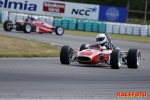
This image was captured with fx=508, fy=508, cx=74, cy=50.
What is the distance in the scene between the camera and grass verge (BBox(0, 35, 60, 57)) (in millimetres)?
20750

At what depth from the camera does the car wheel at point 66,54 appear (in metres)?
16.8

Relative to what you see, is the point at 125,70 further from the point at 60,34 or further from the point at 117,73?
the point at 60,34

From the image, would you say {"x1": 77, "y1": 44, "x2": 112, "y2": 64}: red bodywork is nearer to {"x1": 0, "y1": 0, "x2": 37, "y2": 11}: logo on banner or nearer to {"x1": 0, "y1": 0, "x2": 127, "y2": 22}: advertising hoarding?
{"x1": 0, "y1": 0, "x2": 127, "y2": 22}: advertising hoarding

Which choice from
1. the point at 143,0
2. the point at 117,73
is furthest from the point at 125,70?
the point at 143,0

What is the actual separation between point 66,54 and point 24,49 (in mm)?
6017

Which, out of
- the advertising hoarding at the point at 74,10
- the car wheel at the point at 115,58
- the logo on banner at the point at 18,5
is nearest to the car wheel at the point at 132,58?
the car wheel at the point at 115,58

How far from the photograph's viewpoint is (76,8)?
44438 millimetres

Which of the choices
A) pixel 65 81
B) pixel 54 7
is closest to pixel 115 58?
pixel 65 81

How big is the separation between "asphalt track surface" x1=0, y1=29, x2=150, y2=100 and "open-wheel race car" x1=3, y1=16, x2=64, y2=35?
49.9ft

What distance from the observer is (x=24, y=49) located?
22.5 m

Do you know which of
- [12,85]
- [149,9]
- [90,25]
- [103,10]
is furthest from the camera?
[149,9]

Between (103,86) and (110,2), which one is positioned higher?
(110,2)

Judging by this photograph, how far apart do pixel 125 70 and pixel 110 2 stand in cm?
4308

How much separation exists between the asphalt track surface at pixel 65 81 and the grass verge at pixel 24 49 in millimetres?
3089
